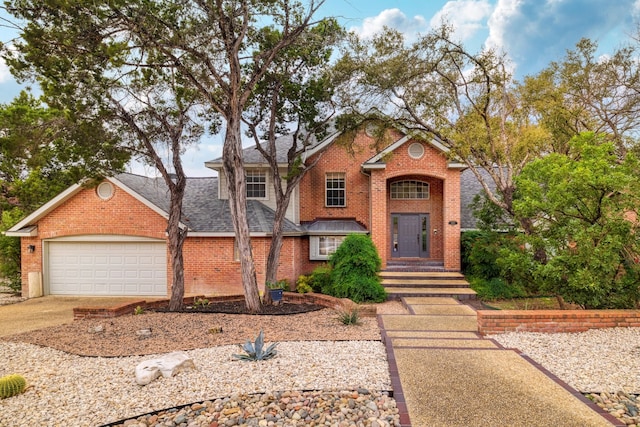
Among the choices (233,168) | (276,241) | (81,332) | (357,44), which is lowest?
(81,332)

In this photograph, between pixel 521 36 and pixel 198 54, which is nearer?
pixel 198 54

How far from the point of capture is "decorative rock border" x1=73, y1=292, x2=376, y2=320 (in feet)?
32.6

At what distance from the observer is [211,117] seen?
1272cm

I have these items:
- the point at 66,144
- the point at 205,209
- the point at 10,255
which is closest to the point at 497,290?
the point at 205,209

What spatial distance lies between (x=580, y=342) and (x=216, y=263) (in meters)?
11.5

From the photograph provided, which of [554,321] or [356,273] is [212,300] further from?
[554,321]

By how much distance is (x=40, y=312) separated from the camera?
1156cm

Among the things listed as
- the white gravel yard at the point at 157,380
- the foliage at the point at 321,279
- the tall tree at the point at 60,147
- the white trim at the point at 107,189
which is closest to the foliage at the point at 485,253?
the foliage at the point at 321,279

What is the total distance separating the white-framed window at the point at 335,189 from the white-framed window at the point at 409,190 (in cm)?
228

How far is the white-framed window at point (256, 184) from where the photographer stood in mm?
16297

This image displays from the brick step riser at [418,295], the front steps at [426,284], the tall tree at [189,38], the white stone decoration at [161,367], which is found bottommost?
the brick step riser at [418,295]

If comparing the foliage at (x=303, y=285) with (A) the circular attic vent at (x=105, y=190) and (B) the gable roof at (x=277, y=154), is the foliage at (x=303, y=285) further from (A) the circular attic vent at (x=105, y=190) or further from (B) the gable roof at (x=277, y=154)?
(A) the circular attic vent at (x=105, y=190)

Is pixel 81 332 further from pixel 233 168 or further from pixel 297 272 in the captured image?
pixel 297 272

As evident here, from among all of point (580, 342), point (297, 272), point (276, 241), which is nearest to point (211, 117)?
point (276, 241)
